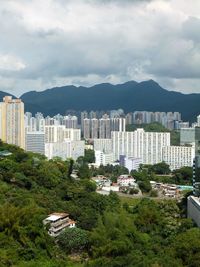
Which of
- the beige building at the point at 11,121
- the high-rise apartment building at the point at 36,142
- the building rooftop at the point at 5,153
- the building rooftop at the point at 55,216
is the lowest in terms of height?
the building rooftop at the point at 55,216

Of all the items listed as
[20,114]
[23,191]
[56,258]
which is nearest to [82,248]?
[56,258]

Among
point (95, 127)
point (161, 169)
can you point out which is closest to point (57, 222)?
point (161, 169)

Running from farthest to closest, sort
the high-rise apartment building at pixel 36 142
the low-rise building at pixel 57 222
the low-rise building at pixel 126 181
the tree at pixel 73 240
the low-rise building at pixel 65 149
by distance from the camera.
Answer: the low-rise building at pixel 65 149, the high-rise apartment building at pixel 36 142, the low-rise building at pixel 126 181, the low-rise building at pixel 57 222, the tree at pixel 73 240

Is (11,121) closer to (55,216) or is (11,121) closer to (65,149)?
(65,149)

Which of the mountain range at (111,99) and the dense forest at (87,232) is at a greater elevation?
the mountain range at (111,99)

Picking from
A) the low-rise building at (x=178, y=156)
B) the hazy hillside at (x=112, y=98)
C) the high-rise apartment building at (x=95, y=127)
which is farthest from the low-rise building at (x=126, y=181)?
the hazy hillside at (x=112, y=98)

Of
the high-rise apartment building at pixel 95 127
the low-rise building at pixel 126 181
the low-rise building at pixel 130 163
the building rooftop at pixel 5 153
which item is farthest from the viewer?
the high-rise apartment building at pixel 95 127

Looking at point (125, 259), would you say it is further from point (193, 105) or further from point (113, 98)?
Answer: point (113, 98)

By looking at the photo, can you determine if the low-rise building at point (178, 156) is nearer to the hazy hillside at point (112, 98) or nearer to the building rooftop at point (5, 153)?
the building rooftop at point (5, 153)
